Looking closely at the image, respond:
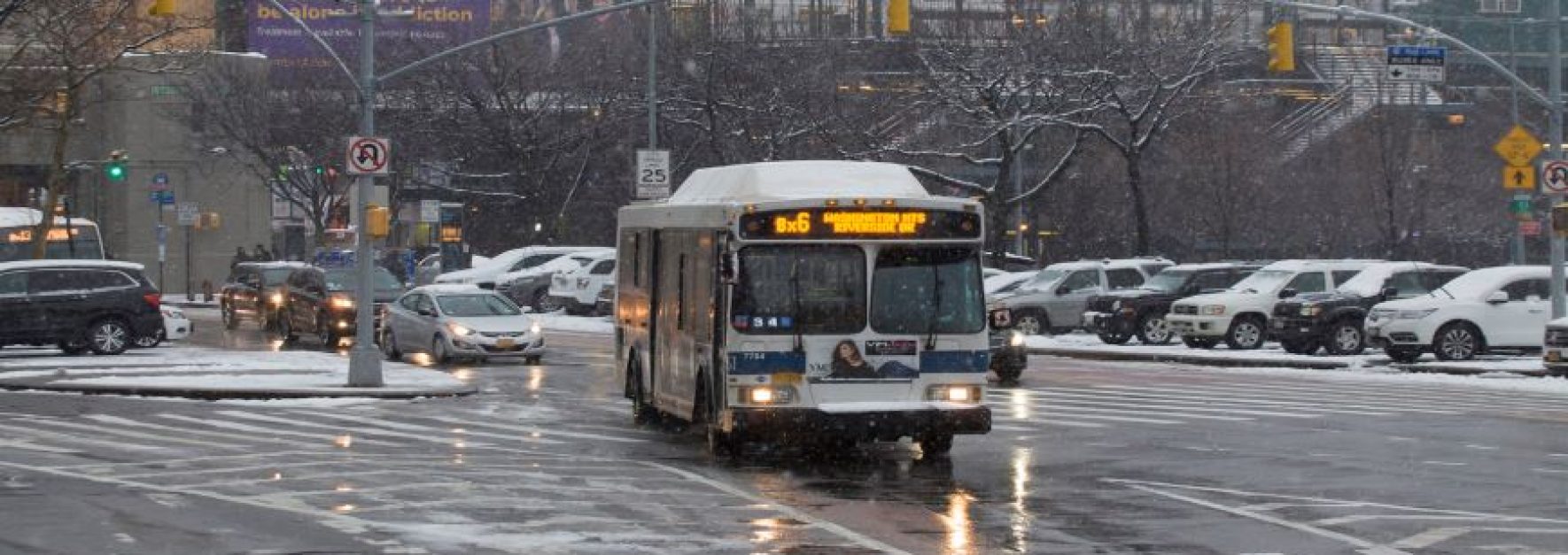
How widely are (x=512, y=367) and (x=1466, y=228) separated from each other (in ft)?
144

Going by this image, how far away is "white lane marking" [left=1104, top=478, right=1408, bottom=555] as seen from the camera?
1396 cm

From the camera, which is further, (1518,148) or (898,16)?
(1518,148)

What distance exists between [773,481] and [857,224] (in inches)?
105

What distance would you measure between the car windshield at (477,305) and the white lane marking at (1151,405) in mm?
13100

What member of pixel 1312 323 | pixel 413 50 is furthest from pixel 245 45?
pixel 1312 323

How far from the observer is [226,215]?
82500 millimetres

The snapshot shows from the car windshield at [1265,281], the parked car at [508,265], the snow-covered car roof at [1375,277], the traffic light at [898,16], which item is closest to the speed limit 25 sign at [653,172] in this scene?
the parked car at [508,265]

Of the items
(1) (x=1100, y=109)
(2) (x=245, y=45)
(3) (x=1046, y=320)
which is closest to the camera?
(3) (x=1046, y=320)

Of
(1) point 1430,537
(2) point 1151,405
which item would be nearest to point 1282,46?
(2) point 1151,405

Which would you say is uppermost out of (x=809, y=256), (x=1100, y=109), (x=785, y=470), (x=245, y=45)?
(x=245, y=45)

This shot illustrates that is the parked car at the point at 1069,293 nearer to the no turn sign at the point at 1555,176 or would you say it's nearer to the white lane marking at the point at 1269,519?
the no turn sign at the point at 1555,176

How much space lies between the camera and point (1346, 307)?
39469 millimetres

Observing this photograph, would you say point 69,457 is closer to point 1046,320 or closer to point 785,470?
point 785,470

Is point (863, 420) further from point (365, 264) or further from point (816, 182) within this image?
point (365, 264)
